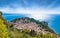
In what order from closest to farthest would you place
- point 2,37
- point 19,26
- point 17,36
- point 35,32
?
point 2,37 → point 17,36 → point 35,32 → point 19,26

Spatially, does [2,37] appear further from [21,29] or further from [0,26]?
[21,29]

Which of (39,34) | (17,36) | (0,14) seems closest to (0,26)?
(17,36)

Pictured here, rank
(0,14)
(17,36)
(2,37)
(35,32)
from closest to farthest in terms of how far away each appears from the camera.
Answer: (2,37)
(17,36)
(0,14)
(35,32)

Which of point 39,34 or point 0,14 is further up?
point 0,14

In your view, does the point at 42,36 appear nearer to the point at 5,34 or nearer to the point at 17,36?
the point at 17,36

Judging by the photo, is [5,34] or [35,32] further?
[35,32]

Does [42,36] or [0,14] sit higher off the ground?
[0,14]

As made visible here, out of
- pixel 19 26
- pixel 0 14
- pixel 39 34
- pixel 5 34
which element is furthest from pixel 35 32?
pixel 5 34

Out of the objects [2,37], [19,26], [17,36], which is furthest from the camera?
[19,26]

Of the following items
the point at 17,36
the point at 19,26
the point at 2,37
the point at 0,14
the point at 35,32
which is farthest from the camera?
the point at 19,26
